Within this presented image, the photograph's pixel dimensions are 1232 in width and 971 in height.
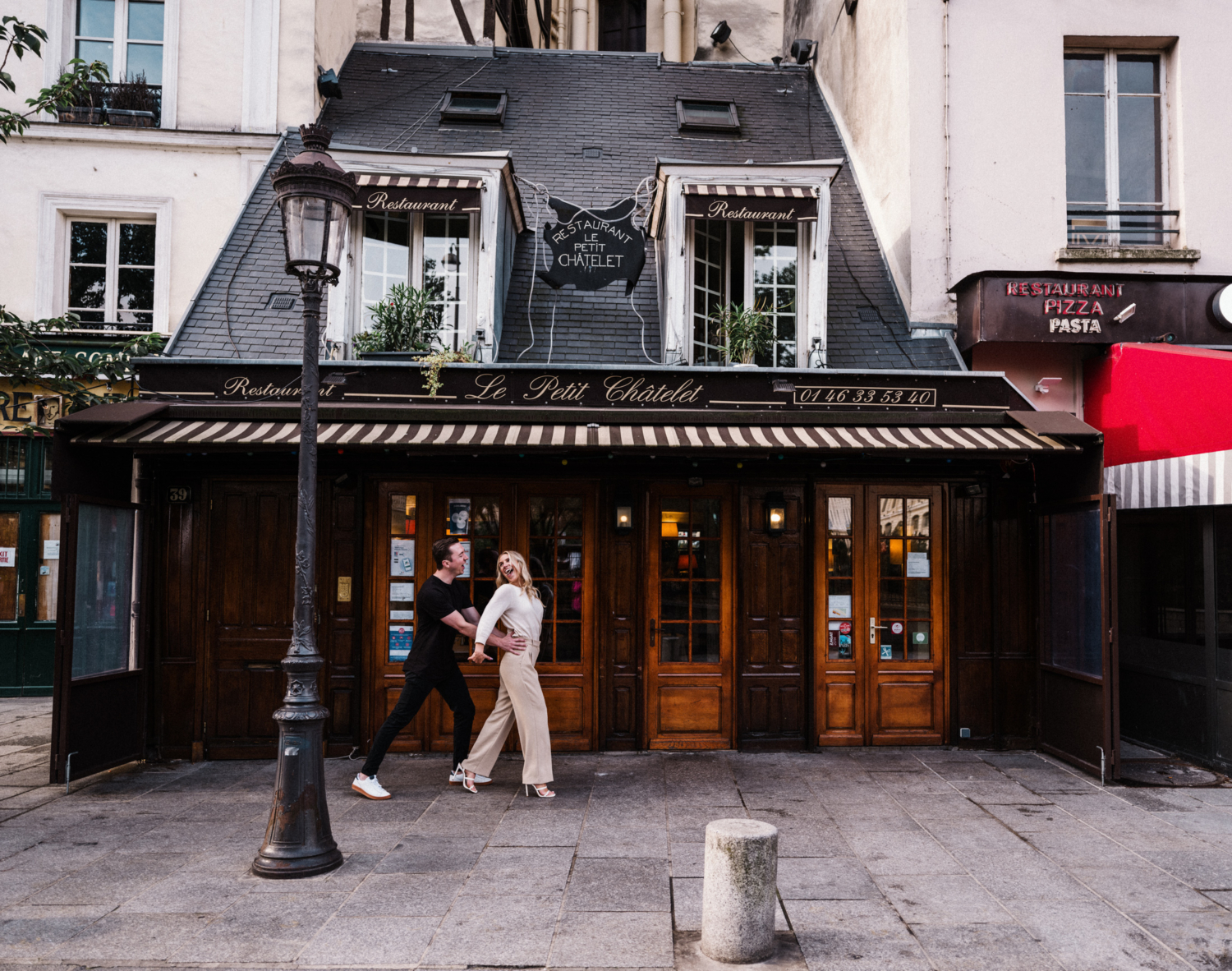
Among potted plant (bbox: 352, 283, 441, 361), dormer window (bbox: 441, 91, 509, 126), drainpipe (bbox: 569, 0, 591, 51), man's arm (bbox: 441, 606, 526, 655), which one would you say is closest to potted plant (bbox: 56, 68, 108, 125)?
dormer window (bbox: 441, 91, 509, 126)

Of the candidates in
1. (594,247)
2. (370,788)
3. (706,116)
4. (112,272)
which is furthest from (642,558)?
(112,272)

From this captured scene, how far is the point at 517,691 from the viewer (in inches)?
272

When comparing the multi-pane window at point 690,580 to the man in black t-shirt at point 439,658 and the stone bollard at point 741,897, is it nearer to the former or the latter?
the man in black t-shirt at point 439,658

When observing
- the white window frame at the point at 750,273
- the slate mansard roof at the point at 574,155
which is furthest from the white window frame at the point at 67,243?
the white window frame at the point at 750,273

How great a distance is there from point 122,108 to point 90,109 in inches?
14.2

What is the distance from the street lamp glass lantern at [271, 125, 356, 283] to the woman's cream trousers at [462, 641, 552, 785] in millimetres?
3343

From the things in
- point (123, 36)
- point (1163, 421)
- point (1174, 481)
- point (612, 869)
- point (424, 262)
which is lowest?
point (612, 869)

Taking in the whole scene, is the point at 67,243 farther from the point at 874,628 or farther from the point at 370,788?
the point at 874,628

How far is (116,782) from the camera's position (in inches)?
287

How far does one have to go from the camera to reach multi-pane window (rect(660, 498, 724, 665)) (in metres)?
8.38

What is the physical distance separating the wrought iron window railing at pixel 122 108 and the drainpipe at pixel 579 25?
9942 mm

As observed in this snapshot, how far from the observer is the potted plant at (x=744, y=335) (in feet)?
28.8

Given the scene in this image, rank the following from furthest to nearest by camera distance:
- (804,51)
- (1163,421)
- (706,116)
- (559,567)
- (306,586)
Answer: (804,51), (706,116), (559,567), (1163,421), (306,586)

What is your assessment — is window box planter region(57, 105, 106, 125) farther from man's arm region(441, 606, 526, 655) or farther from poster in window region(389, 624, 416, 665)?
man's arm region(441, 606, 526, 655)
